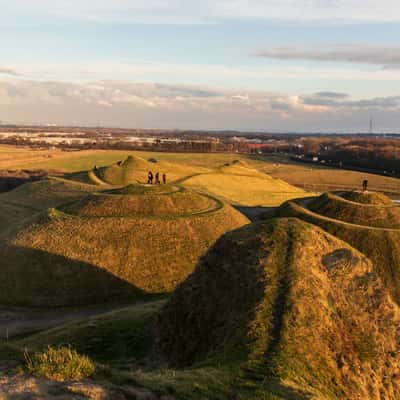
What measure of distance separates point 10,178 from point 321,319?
332 feet

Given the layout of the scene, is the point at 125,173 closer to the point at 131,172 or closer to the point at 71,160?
the point at 131,172

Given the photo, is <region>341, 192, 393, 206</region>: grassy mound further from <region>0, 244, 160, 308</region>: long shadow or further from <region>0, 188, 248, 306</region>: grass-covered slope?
<region>0, 244, 160, 308</region>: long shadow

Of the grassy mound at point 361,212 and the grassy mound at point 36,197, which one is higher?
the grassy mound at point 361,212

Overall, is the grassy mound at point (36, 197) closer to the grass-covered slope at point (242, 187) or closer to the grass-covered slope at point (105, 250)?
the grass-covered slope at point (105, 250)

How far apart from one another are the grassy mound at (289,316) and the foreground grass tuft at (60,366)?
5.87 m

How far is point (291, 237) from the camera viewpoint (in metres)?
23.4

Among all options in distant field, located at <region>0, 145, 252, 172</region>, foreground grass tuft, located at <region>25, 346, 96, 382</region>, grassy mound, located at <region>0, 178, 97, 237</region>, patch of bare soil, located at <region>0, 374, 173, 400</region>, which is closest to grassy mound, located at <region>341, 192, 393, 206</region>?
patch of bare soil, located at <region>0, 374, 173, 400</region>

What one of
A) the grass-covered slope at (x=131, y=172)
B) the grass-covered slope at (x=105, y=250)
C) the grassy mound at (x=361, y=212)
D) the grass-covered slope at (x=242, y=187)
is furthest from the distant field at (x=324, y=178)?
the grass-covered slope at (x=105, y=250)

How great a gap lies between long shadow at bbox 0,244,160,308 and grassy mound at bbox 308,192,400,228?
20677mm

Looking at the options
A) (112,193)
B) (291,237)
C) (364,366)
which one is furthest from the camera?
(112,193)

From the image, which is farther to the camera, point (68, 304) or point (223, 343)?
point (68, 304)

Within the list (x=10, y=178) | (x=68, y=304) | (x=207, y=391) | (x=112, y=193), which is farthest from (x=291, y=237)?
(x=10, y=178)

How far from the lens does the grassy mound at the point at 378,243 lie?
3446 centimetres

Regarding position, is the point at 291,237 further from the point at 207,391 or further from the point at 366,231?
the point at 366,231
